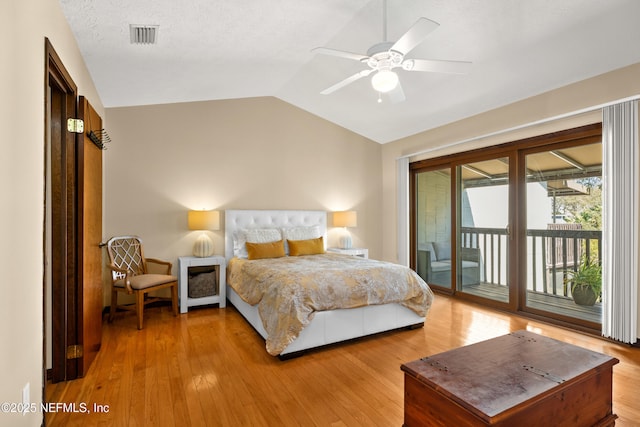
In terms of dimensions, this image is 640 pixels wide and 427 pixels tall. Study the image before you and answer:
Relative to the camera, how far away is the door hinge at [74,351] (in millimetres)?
2438

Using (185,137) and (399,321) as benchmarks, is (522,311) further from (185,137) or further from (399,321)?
(185,137)

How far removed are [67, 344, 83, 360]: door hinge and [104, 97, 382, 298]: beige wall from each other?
81.4 inches

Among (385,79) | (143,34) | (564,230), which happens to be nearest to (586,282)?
(564,230)

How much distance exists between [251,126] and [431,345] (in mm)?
3882

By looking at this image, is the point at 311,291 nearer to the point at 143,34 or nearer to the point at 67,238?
the point at 67,238

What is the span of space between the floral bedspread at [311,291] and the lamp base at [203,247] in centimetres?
88

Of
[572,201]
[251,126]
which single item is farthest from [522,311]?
[251,126]

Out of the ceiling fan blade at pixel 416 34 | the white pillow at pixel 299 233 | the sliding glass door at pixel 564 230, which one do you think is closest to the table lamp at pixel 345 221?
the white pillow at pixel 299 233

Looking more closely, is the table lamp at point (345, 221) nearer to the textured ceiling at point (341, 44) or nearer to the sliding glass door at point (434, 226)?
the sliding glass door at point (434, 226)

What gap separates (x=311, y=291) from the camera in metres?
2.87

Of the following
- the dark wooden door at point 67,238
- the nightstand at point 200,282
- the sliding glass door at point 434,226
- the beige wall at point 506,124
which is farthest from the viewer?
the sliding glass door at point 434,226

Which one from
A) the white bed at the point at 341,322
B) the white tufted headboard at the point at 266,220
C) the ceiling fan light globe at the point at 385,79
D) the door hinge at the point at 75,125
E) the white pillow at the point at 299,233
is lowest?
the white bed at the point at 341,322

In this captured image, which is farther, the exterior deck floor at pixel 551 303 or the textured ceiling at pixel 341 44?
the exterior deck floor at pixel 551 303

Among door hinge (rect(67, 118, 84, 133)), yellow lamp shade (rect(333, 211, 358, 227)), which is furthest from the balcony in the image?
door hinge (rect(67, 118, 84, 133))
